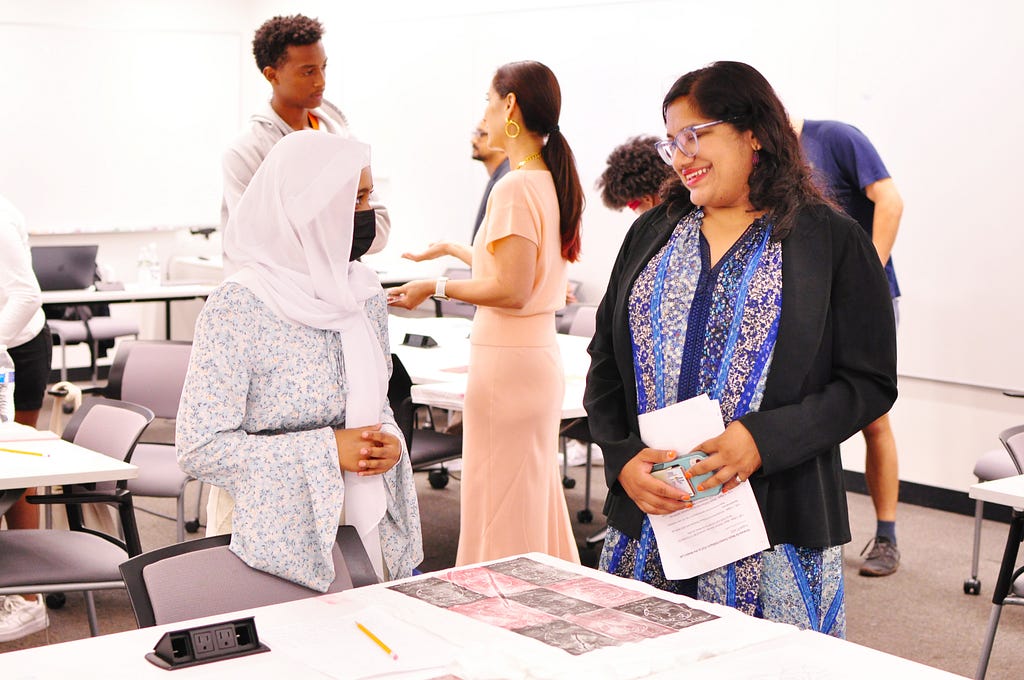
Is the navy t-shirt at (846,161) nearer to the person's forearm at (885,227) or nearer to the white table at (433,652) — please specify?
the person's forearm at (885,227)

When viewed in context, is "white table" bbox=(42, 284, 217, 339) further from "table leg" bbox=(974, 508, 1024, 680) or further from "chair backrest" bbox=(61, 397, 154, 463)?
"table leg" bbox=(974, 508, 1024, 680)

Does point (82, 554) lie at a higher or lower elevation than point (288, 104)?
lower

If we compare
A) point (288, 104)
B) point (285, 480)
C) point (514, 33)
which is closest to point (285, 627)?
point (285, 480)

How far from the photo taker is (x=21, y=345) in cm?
459

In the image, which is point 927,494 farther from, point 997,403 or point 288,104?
point 288,104

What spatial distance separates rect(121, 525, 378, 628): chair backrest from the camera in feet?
6.82

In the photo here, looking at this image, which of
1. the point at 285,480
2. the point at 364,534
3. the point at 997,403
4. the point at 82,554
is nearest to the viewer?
the point at 285,480

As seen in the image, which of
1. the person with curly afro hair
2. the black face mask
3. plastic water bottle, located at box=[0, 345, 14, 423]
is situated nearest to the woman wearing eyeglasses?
the black face mask

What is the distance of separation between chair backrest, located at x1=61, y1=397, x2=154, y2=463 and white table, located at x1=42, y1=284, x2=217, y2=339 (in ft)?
11.8

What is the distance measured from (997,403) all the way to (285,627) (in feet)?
15.4

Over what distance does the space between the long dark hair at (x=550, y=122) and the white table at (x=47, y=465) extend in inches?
57.9

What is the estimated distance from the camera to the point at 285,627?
1.84 metres

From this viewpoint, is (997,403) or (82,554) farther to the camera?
(997,403)

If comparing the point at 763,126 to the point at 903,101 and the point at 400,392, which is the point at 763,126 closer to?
the point at 400,392
